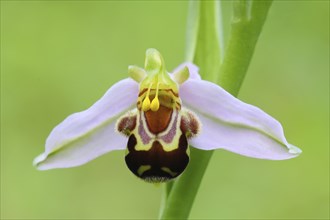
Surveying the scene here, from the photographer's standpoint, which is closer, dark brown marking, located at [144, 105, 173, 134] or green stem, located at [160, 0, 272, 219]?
dark brown marking, located at [144, 105, 173, 134]

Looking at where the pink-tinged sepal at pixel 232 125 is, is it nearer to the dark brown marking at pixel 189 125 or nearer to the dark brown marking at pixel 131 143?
the dark brown marking at pixel 189 125

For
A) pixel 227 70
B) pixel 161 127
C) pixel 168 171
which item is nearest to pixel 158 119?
pixel 161 127

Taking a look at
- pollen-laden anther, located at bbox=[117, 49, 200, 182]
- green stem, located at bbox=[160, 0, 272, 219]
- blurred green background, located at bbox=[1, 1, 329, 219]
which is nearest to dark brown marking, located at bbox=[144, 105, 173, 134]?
pollen-laden anther, located at bbox=[117, 49, 200, 182]

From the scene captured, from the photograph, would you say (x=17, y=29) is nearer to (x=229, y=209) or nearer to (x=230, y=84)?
(x=229, y=209)

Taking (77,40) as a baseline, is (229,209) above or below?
below

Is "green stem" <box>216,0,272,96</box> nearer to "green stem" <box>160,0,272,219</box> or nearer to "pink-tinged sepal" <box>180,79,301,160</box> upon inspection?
"green stem" <box>160,0,272,219</box>

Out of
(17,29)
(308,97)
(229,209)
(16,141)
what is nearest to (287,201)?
(229,209)

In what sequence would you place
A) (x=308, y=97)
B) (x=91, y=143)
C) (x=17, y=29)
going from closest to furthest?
(x=91, y=143) < (x=308, y=97) < (x=17, y=29)
